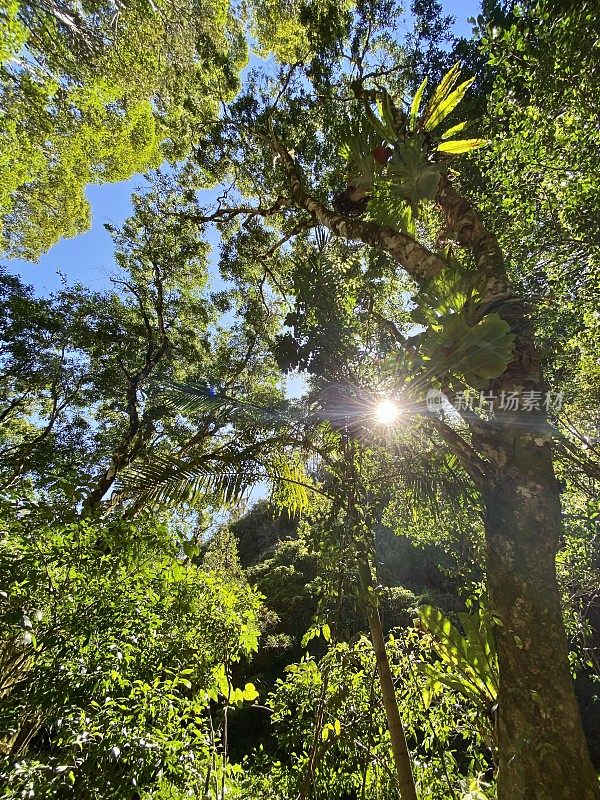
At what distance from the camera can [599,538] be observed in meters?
4.00

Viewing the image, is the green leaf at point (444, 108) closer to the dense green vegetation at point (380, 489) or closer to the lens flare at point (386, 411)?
the dense green vegetation at point (380, 489)

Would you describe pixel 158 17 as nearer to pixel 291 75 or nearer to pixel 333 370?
pixel 291 75

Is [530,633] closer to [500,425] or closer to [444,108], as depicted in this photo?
[500,425]

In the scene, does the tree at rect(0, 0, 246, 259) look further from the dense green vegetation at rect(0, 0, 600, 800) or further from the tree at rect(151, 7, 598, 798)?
the tree at rect(151, 7, 598, 798)

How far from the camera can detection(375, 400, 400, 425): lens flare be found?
2884 mm

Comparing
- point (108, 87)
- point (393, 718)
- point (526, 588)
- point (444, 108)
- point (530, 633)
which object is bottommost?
point (393, 718)

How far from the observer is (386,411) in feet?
9.62

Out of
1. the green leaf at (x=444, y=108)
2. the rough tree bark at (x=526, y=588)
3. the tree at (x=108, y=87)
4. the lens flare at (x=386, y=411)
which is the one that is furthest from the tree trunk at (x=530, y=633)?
the tree at (x=108, y=87)

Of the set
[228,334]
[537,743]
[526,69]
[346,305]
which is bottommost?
[537,743]

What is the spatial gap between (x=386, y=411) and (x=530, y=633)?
5.10ft

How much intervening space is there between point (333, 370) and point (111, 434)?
918 centimetres

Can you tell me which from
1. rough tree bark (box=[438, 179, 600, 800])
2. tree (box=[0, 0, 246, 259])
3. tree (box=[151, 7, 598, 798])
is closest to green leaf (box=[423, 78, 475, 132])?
tree (box=[151, 7, 598, 798])

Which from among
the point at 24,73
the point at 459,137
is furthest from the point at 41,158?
the point at 459,137

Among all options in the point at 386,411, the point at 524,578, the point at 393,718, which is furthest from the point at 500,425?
the point at 393,718
